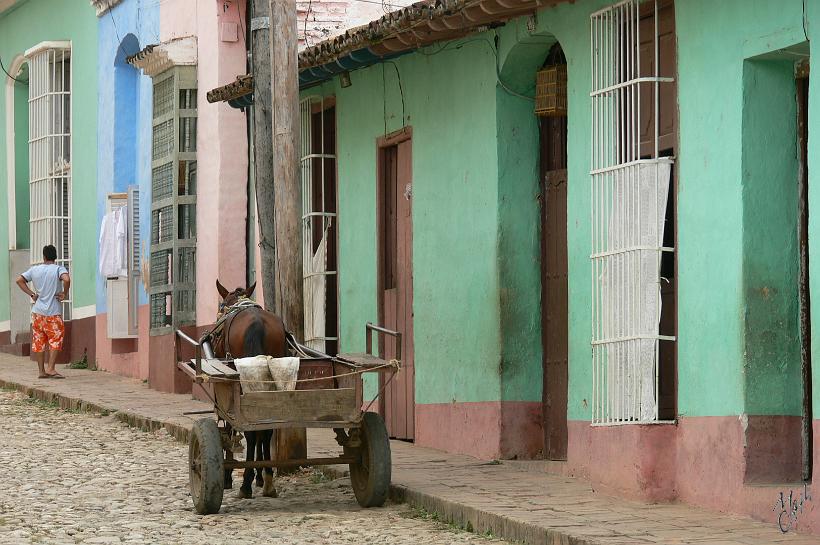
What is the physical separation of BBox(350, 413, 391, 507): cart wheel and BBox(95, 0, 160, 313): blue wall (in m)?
9.88

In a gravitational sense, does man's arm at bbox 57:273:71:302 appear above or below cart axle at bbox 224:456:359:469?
above

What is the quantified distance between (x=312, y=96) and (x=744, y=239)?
24.5 ft

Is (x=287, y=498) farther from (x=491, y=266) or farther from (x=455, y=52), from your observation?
(x=455, y=52)

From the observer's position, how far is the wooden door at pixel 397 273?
45.8 ft

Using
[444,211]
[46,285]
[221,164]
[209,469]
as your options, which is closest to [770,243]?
[209,469]

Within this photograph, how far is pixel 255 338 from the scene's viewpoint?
414 inches

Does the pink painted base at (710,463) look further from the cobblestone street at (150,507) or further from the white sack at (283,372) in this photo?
the white sack at (283,372)

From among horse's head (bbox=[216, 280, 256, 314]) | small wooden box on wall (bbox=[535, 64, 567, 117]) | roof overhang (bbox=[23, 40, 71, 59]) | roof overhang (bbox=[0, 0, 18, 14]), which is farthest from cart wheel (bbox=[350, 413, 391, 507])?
roof overhang (bbox=[0, 0, 18, 14])

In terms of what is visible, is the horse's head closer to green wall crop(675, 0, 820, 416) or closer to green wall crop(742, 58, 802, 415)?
green wall crop(675, 0, 820, 416)

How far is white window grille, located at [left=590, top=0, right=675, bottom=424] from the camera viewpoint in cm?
1000

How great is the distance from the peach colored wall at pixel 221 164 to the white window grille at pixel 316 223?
186cm

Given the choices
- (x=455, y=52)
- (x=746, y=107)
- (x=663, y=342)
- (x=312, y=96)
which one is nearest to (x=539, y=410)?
(x=663, y=342)

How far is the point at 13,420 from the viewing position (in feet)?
52.1

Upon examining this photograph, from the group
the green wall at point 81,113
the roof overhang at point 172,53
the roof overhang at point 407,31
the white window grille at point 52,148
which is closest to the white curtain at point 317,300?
the roof overhang at point 407,31
